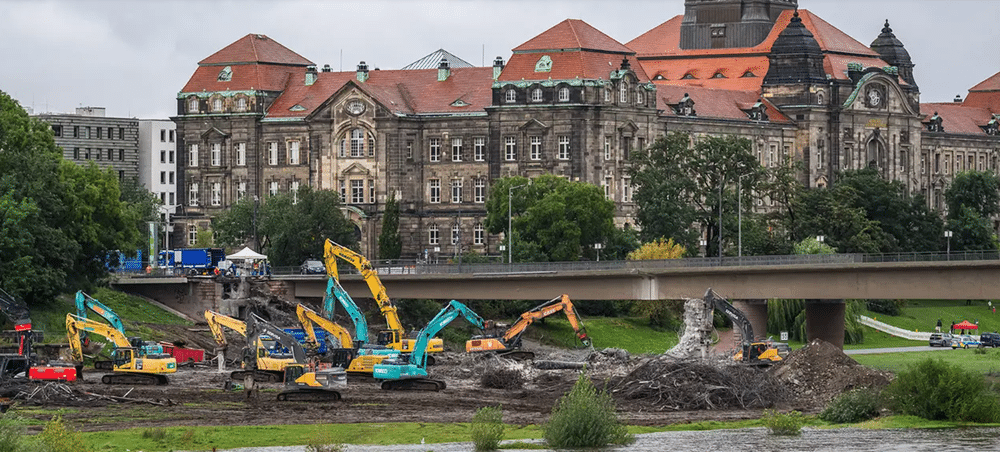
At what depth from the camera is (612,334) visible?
582ft

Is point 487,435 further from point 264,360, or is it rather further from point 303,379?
point 264,360

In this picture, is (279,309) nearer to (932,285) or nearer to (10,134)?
(10,134)

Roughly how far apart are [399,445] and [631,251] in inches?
3587

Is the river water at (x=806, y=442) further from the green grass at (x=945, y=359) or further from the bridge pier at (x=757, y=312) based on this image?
the bridge pier at (x=757, y=312)

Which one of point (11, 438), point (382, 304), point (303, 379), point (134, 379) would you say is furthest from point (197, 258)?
point (11, 438)

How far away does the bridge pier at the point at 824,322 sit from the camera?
159250 millimetres

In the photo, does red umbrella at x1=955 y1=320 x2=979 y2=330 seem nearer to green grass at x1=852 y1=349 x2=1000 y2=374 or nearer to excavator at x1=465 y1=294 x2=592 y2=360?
green grass at x1=852 y1=349 x2=1000 y2=374

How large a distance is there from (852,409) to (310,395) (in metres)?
25.0

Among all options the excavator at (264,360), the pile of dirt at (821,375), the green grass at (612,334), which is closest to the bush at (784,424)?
the pile of dirt at (821,375)

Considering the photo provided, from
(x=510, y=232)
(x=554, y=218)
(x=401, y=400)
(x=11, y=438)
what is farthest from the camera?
(x=554, y=218)

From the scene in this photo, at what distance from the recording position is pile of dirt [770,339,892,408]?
124 m

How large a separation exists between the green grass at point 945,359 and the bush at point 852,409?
2590 centimetres

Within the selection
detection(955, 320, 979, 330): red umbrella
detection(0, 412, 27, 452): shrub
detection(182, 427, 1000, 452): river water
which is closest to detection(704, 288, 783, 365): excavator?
detection(182, 427, 1000, 452): river water

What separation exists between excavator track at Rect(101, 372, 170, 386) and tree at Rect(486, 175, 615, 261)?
57.1 meters
